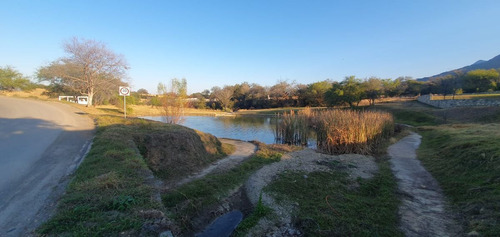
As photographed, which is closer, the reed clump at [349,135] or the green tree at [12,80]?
the reed clump at [349,135]

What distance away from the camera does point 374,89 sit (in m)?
42.2

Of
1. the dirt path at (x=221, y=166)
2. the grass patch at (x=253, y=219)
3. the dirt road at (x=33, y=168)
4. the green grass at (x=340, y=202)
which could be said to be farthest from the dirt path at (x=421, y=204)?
the dirt road at (x=33, y=168)

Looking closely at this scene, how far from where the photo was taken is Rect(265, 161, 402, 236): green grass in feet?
13.8

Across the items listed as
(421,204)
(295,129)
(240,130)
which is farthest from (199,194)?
(240,130)

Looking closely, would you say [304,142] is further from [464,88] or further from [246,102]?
[246,102]

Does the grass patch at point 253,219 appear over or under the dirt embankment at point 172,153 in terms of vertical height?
under

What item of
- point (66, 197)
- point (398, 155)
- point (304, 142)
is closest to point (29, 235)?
point (66, 197)

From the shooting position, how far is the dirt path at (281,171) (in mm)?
4324

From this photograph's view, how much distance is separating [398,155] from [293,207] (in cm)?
853

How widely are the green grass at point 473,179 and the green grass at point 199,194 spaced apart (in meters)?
5.00

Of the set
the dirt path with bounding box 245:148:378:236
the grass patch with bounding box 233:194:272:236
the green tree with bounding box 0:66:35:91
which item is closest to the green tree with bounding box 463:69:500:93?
the dirt path with bounding box 245:148:378:236

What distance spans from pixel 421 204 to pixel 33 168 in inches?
365

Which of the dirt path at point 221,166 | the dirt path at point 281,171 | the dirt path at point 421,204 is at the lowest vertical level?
the dirt path at point 421,204

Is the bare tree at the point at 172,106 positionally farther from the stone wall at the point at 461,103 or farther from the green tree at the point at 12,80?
the green tree at the point at 12,80
